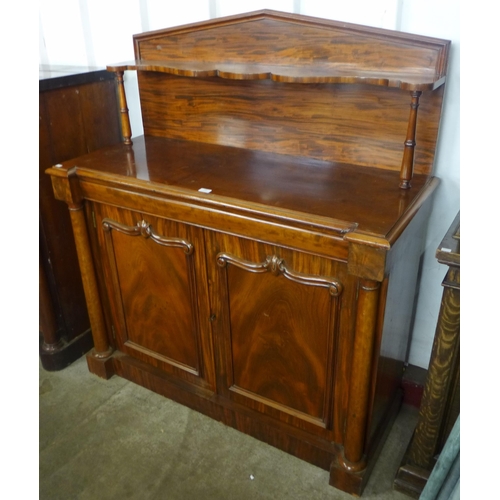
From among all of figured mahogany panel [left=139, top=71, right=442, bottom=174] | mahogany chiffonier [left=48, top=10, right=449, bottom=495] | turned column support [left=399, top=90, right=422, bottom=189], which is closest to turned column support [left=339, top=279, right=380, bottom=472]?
mahogany chiffonier [left=48, top=10, right=449, bottom=495]

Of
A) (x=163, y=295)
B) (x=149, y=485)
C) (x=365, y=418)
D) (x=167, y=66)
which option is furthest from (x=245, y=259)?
(x=149, y=485)

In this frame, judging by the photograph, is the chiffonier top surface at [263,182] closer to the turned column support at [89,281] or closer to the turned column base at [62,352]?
the turned column support at [89,281]

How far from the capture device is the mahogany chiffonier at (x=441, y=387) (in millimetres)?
1332

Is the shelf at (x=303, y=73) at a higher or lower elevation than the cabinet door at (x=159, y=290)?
higher

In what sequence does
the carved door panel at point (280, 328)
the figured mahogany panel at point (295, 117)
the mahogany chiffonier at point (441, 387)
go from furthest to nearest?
1. the figured mahogany panel at point (295, 117)
2. the carved door panel at point (280, 328)
3. the mahogany chiffonier at point (441, 387)

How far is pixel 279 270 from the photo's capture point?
1.50m

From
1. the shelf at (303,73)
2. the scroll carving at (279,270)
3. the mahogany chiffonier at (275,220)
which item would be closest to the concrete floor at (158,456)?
the mahogany chiffonier at (275,220)

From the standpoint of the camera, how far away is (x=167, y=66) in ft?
5.78

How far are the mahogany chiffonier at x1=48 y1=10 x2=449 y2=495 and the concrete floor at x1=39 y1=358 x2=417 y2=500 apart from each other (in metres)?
0.07

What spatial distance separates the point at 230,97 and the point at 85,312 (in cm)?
128

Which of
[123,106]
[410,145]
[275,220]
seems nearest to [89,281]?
[123,106]

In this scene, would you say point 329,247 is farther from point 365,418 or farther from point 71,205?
point 71,205

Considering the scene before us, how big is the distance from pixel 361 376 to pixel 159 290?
84cm

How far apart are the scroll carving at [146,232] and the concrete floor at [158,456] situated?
80cm
